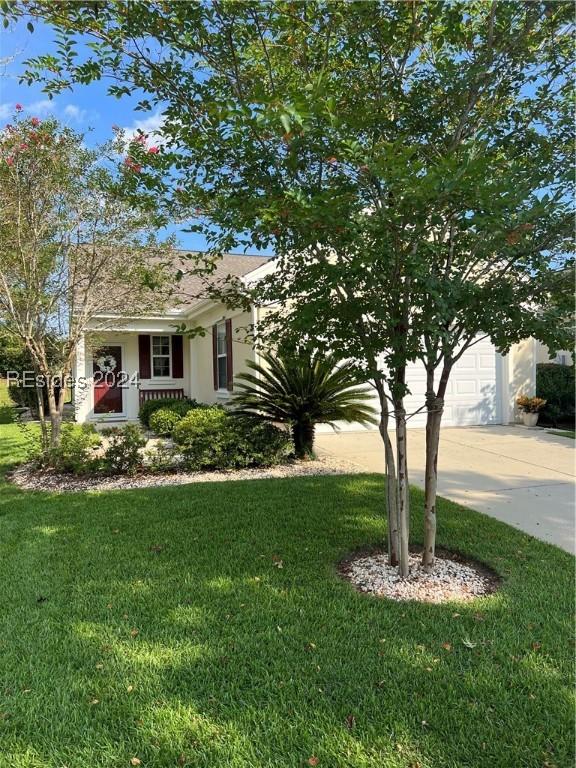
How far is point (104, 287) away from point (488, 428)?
8588 mm

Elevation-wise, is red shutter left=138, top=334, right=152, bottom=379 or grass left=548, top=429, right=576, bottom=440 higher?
red shutter left=138, top=334, right=152, bottom=379

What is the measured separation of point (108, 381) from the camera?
49.7 feet

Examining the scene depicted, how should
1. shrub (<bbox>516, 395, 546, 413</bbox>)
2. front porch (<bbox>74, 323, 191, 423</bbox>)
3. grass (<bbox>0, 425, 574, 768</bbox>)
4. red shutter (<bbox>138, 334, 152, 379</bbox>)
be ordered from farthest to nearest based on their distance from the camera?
red shutter (<bbox>138, 334, 152, 379</bbox>), front porch (<bbox>74, 323, 191, 423</bbox>), shrub (<bbox>516, 395, 546, 413</bbox>), grass (<bbox>0, 425, 574, 768</bbox>)

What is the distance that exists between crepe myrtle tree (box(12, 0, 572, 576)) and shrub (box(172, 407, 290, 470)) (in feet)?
13.4

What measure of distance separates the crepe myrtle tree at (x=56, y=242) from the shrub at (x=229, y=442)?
6.82 ft

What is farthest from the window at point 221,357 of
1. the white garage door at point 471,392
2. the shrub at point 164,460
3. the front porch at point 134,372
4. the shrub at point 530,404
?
the shrub at point 530,404

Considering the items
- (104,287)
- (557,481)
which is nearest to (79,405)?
(104,287)

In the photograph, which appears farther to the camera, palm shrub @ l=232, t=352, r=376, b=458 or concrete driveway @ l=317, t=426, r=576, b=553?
palm shrub @ l=232, t=352, r=376, b=458

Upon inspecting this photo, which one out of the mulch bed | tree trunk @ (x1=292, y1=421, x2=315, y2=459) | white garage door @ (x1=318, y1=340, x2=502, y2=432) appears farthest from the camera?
white garage door @ (x1=318, y1=340, x2=502, y2=432)

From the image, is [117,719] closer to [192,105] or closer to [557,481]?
[192,105]

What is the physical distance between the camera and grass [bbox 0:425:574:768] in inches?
82.2

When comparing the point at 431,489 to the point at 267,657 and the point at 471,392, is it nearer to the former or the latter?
the point at 267,657

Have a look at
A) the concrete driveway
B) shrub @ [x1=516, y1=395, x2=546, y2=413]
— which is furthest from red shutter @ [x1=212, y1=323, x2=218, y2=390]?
shrub @ [x1=516, y1=395, x2=546, y2=413]

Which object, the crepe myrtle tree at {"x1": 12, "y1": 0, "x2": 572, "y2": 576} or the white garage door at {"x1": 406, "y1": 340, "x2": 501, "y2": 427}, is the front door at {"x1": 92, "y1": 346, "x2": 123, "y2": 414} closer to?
the white garage door at {"x1": 406, "y1": 340, "x2": 501, "y2": 427}
